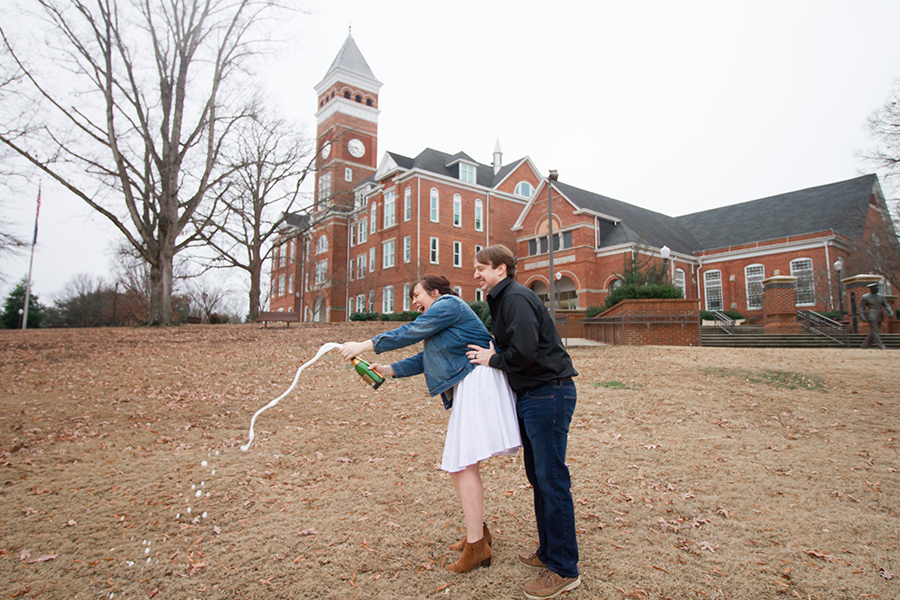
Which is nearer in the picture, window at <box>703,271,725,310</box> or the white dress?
the white dress

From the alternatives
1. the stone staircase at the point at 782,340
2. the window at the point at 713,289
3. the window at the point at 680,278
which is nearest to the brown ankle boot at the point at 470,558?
the stone staircase at the point at 782,340

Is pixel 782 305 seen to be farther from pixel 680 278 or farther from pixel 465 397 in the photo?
pixel 465 397

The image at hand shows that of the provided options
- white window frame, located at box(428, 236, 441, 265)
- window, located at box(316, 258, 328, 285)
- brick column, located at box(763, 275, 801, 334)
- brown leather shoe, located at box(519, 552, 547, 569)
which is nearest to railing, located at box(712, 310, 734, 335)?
brick column, located at box(763, 275, 801, 334)

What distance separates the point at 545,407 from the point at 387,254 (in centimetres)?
3739

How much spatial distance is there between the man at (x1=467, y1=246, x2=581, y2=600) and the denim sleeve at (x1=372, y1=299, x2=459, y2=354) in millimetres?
287

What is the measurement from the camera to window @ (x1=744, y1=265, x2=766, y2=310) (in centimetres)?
3262

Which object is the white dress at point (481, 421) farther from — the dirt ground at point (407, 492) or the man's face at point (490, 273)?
the dirt ground at point (407, 492)

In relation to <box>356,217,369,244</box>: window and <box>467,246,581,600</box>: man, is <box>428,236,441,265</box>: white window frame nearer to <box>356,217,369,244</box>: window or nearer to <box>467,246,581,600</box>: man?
<box>356,217,369,244</box>: window

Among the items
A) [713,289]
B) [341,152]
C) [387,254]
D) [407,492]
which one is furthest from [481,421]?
[341,152]

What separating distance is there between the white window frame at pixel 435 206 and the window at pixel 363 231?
852cm

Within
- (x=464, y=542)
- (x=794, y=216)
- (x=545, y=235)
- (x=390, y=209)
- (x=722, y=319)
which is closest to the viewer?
(x=464, y=542)

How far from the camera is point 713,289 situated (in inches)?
1416

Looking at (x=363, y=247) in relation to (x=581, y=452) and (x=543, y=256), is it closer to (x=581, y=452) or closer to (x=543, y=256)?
(x=543, y=256)

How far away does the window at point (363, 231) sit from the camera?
43287 mm
